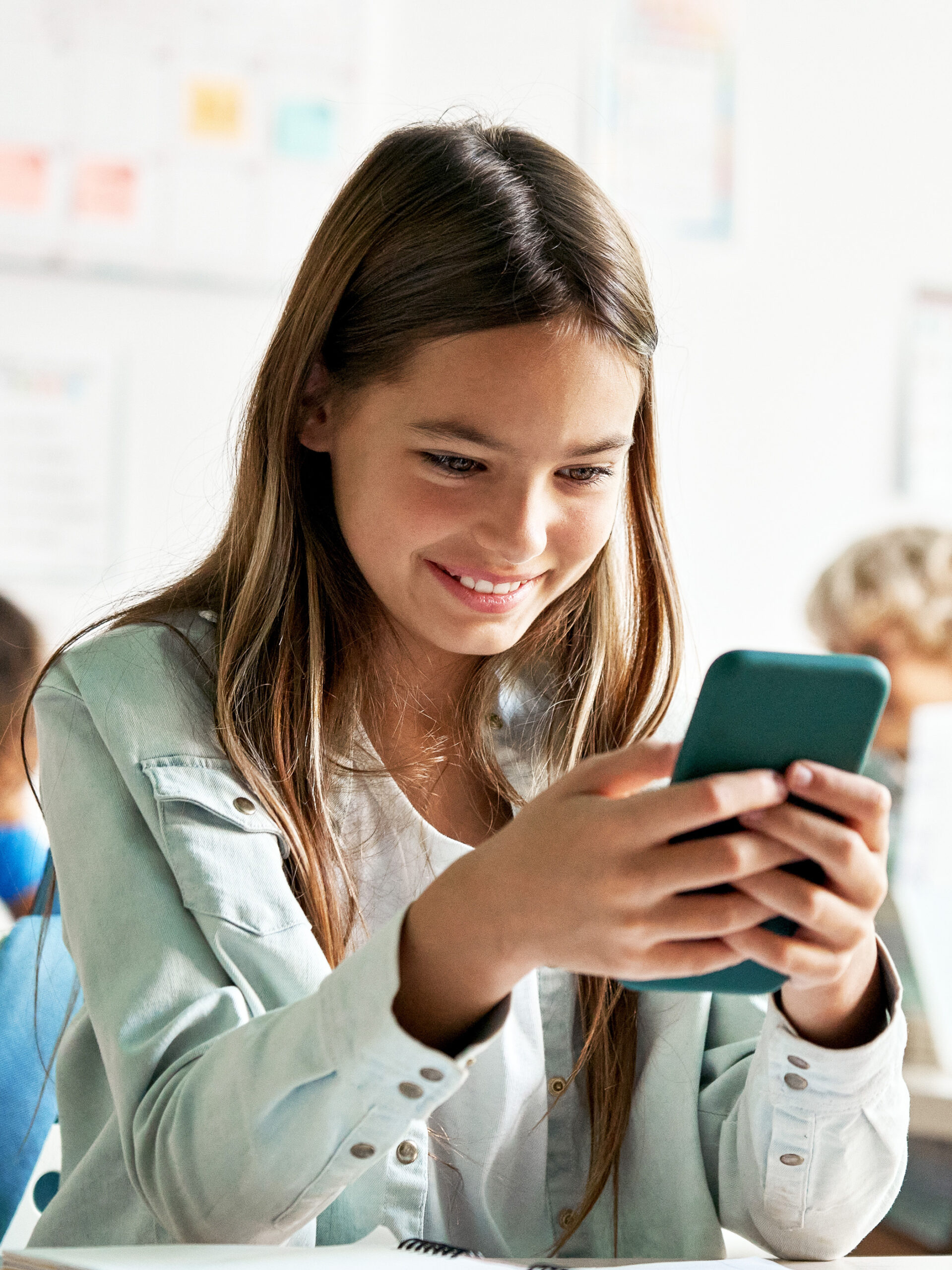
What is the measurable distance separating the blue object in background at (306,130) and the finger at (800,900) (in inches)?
66.1

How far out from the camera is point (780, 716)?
52 centimetres

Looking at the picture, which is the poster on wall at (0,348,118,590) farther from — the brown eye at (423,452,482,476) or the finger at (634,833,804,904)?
the finger at (634,833,804,904)

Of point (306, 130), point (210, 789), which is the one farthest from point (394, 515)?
point (306, 130)

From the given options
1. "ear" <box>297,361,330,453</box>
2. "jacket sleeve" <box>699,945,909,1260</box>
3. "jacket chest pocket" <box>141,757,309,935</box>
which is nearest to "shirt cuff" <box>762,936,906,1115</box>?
"jacket sleeve" <box>699,945,909,1260</box>

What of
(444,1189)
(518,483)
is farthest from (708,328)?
(444,1189)

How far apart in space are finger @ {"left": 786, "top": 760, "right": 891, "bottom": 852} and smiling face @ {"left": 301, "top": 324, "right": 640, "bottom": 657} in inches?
11.1

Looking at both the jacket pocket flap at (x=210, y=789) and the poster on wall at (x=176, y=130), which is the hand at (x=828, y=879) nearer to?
the jacket pocket flap at (x=210, y=789)

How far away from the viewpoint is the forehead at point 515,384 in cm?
74

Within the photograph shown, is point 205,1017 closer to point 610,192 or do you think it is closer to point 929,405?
point 610,192

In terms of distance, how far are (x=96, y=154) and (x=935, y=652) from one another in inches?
59.0

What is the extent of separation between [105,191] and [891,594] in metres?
1.34

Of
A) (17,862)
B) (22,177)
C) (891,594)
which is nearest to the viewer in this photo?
(17,862)

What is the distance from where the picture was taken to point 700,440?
2.12 metres

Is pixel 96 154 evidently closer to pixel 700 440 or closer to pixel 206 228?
pixel 206 228
